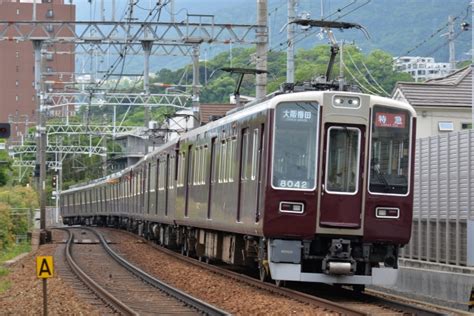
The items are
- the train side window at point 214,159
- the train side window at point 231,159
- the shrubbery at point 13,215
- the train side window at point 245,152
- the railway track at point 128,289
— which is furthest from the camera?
the shrubbery at point 13,215

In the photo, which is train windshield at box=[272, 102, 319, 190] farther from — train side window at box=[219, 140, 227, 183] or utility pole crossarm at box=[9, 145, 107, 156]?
utility pole crossarm at box=[9, 145, 107, 156]

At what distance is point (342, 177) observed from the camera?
49.3 ft

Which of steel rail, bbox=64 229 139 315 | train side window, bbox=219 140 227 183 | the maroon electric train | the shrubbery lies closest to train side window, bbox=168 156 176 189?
steel rail, bbox=64 229 139 315

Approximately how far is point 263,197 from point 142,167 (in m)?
21.1

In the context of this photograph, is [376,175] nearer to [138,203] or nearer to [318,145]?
[318,145]

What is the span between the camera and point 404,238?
1516cm

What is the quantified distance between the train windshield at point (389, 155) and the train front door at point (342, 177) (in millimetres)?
242

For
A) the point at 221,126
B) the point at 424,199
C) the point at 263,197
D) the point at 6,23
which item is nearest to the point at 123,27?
the point at 6,23

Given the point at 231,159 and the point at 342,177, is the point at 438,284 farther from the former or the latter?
the point at 231,159

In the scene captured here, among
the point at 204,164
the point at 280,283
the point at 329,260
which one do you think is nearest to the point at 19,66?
the point at 204,164

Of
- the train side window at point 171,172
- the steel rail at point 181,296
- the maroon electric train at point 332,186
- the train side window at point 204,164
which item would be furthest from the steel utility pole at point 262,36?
the maroon electric train at point 332,186

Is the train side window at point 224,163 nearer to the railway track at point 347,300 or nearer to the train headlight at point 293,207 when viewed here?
the railway track at point 347,300

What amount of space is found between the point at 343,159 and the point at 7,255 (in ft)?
54.6

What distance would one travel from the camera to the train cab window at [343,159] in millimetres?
14969
